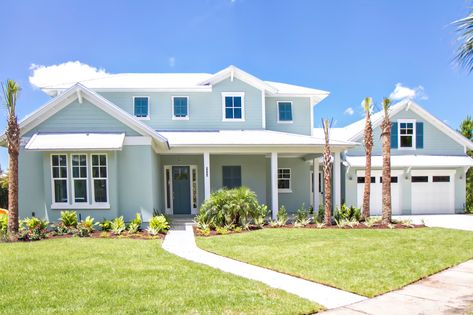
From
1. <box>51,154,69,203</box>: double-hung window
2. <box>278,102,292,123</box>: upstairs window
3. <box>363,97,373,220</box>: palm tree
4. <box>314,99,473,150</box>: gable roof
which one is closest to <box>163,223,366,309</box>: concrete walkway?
<box>51,154,69,203</box>: double-hung window

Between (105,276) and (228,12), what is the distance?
1235cm

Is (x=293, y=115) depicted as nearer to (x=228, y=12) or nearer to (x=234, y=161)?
(x=234, y=161)

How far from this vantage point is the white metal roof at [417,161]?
18875 millimetres

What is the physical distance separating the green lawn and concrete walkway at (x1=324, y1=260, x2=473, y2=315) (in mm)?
244

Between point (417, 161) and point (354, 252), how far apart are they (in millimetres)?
13127

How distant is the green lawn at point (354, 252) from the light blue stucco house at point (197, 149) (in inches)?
159

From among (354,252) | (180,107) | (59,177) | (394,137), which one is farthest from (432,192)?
(59,177)

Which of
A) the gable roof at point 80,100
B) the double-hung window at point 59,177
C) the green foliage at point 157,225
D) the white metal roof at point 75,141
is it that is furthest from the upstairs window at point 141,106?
the green foliage at point 157,225

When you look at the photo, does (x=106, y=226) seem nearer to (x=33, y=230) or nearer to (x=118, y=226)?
(x=118, y=226)

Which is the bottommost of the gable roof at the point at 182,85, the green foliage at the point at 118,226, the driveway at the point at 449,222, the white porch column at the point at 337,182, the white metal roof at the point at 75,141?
the driveway at the point at 449,222

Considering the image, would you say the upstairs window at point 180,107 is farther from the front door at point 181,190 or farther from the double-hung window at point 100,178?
the double-hung window at point 100,178

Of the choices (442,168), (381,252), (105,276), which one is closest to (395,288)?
(381,252)

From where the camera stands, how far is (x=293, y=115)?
18844 millimetres

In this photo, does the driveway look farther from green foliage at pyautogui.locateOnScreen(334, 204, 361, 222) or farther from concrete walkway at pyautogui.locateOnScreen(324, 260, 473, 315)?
concrete walkway at pyautogui.locateOnScreen(324, 260, 473, 315)
